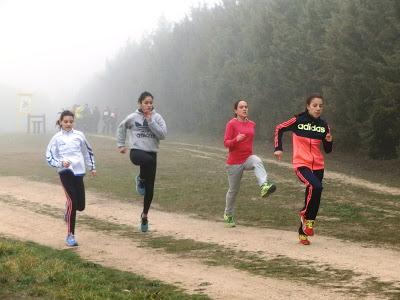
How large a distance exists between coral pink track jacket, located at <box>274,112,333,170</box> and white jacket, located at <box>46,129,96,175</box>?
310 centimetres

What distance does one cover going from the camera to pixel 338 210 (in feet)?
36.9

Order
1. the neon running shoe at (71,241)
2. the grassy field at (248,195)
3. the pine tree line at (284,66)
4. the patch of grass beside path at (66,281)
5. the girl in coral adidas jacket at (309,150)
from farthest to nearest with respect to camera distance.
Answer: the pine tree line at (284,66) → the grassy field at (248,195) → the neon running shoe at (71,241) → the girl in coral adidas jacket at (309,150) → the patch of grass beside path at (66,281)

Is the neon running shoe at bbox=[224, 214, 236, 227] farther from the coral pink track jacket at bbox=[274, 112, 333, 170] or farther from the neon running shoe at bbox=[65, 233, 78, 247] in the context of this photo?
the neon running shoe at bbox=[65, 233, 78, 247]

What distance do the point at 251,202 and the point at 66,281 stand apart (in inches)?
283

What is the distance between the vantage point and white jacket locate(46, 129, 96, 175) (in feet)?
27.3

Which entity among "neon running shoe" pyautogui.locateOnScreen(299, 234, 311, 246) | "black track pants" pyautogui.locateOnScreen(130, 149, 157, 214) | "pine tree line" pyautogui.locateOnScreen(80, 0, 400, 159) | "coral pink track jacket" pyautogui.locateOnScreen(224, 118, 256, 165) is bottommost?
"neon running shoe" pyautogui.locateOnScreen(299, 234, 311, 246)

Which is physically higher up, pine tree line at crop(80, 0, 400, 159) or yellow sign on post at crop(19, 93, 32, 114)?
pine tree line at crop(80, 0, 400, 159)

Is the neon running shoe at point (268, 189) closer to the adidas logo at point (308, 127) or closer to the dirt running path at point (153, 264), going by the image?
the adidas logo at point (308, 127)

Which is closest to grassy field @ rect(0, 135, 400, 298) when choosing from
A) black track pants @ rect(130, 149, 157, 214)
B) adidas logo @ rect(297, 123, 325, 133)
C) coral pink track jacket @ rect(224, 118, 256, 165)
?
black track pants @ rect(130, 149, 157, 214)

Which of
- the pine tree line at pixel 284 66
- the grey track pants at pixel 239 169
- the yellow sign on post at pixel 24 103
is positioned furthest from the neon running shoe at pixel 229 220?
the yellow sign on post at pixel 24 103

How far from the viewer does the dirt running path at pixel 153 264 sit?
18.3ft

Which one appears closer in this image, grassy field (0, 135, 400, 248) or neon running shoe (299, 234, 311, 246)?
neon running shoe (299, 234, 311, 246)

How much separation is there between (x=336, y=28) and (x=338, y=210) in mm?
12459

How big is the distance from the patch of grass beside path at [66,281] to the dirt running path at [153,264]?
29 centimetres
